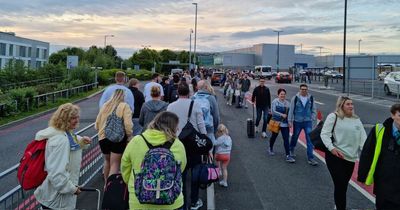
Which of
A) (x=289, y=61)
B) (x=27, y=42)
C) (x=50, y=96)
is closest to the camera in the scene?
(x=50, y=96)

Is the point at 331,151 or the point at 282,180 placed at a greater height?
the point at 331,151

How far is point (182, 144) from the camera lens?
355cm

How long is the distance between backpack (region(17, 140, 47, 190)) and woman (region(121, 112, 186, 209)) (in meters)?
0.77

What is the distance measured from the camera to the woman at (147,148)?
11.1ft

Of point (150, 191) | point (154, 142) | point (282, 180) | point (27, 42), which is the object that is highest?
point (27, 42)

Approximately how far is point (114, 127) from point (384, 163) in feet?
11.7

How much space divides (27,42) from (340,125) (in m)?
86.9

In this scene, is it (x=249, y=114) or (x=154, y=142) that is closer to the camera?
(x=154, y=142)

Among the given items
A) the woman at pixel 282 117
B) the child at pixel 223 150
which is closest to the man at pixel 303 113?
the woman at pixel 282 117

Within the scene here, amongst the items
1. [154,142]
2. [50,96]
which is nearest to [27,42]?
[50,96]

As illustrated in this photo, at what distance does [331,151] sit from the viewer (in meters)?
5.52

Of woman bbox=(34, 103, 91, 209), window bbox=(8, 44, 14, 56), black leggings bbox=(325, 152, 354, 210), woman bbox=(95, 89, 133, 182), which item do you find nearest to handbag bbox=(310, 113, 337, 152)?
black leggings bbox=(325, 152, 354, 210)

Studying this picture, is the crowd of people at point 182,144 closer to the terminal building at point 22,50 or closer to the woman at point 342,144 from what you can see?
the woman at point 342,144

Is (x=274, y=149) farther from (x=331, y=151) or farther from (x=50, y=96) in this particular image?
(x=50, y=96)
